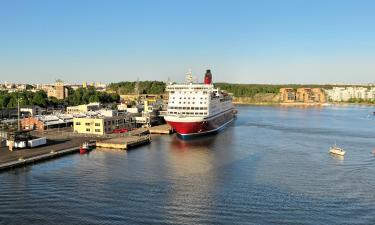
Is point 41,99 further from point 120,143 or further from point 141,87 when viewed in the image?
point 141,87

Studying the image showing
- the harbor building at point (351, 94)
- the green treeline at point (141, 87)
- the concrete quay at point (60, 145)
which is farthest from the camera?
the harbor building at point (351, 94)

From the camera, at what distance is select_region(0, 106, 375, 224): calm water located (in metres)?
15.3

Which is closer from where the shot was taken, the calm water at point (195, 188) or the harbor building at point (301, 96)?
the calm water at point (195, 188)

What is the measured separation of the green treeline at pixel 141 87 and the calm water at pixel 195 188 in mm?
83625

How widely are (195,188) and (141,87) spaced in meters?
99.5

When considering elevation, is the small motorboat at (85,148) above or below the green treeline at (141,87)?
below

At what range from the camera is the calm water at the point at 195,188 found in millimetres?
15266

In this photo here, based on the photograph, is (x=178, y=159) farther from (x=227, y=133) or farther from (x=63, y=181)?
(x=227, y=133)

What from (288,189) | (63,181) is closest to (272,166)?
(288,189)

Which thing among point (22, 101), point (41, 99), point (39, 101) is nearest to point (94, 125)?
point (22, 101)

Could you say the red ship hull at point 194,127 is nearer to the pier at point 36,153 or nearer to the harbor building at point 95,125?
the harbor building at point 95,125

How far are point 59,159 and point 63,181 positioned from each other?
5979 millimetres

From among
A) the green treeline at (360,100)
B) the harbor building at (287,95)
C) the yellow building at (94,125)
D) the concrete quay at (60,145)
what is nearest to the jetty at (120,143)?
the concrete quay at (60,145)

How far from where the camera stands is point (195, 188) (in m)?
19.0
